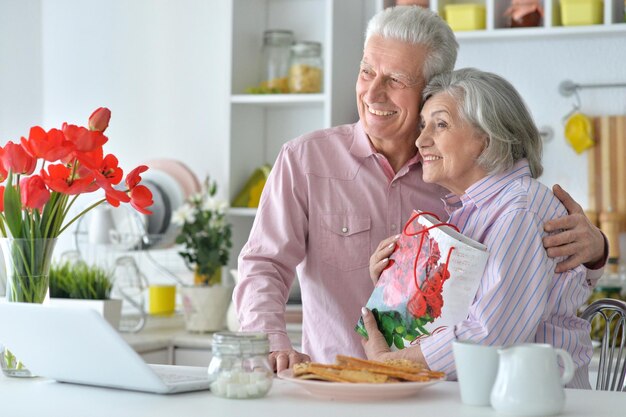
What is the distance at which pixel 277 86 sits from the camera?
371 centimetres

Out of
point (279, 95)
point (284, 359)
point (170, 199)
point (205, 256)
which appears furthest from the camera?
point (170, 199)

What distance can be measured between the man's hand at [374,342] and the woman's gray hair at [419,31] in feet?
1.91

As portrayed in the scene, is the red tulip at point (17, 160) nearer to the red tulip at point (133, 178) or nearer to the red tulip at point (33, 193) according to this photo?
the red tulip at point (33, 193)

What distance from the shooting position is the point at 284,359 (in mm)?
1787

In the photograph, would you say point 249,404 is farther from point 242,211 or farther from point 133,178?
point 242,211

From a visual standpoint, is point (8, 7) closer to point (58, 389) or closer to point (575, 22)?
point (575, 22)

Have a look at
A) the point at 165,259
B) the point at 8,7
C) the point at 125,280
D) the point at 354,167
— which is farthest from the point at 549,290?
the point at 8,7

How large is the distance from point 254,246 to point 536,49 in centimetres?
177

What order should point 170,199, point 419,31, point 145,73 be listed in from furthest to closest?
point 145,73
point 170,199
point 419,31

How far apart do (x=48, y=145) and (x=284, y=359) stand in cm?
57

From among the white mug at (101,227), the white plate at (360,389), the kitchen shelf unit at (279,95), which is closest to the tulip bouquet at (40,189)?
the white plate at (360,389)

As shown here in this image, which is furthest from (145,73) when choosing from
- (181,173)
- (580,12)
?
(580,12)

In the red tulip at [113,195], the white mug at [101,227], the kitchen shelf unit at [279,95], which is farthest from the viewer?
the white mug at [101,227]

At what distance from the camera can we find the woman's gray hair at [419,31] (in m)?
2.19
